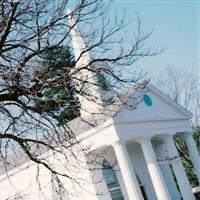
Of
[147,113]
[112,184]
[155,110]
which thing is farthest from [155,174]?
[155,110]

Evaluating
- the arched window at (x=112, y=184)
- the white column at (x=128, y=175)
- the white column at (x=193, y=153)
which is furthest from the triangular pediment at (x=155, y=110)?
the arched window at (x=112, y=184)

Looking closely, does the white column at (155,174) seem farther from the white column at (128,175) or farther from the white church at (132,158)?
the white column at (128,175)

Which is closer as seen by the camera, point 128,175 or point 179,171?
point 128,175

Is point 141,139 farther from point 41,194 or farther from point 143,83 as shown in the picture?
point 143,83

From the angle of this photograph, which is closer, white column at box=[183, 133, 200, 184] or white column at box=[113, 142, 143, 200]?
white column at box=[113, 142, 143, 200]

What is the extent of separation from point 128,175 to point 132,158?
6.20 meters

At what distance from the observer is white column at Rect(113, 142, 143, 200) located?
23.1 m

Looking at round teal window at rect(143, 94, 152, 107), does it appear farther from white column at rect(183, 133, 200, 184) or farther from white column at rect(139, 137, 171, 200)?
white column at rect(183, 133, 200, 184)

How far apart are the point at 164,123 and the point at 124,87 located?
1702 centimetres

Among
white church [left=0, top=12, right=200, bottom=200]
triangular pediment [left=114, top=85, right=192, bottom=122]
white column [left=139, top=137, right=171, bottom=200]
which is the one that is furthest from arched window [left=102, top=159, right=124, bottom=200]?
triangular pediment [left=114, top=85, right=192, bottom=122]

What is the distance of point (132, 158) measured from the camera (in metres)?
29.6

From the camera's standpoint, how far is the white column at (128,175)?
75.7 ft

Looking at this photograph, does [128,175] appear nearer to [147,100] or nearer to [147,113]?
[147,113]

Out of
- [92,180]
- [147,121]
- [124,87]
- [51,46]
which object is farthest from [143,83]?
[147,121]
